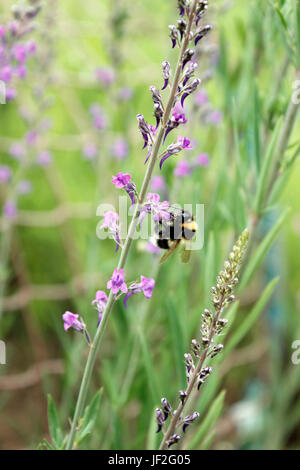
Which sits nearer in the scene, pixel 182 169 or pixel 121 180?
pixel 121 180

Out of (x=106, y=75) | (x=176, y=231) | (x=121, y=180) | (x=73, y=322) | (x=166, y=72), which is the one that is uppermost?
(x=106, y=75)

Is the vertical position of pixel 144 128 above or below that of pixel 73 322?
above

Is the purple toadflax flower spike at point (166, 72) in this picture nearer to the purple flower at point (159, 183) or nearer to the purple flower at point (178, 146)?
the purple flower at point (178, 146)

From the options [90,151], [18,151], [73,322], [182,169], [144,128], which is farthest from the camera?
[90,151]

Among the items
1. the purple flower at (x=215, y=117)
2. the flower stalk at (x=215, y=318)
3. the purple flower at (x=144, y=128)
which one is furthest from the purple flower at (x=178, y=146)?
the purple flower at (x=215, y=117)

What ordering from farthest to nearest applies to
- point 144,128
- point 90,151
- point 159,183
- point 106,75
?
point 90,151
point 106,75
point 159,183
point 144,128

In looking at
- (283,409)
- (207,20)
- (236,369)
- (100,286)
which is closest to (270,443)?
(283,409)

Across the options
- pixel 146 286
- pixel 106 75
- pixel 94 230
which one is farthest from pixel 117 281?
pixel 106 75

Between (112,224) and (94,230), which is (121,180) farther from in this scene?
(94,230)

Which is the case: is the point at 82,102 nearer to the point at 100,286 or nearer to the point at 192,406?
the point at 100,286
